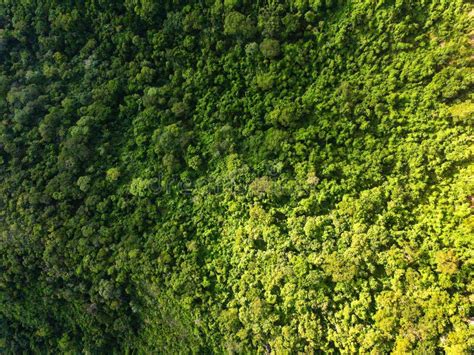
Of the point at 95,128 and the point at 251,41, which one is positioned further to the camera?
the point at 95,128

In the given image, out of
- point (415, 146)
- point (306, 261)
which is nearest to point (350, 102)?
point (415, 146)

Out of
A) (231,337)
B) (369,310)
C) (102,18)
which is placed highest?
(102,18)

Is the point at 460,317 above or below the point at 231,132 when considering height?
below

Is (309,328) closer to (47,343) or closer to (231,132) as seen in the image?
(231,132)

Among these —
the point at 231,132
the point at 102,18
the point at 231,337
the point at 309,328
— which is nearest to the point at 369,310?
the point at 309,328

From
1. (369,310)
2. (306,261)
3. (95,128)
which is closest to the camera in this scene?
(369,310)

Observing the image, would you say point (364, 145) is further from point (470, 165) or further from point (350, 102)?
point (470, 165)

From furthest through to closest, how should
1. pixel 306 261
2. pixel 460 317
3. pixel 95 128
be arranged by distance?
pixel 95 128 < pixel 306 261 < pixel 460 317
